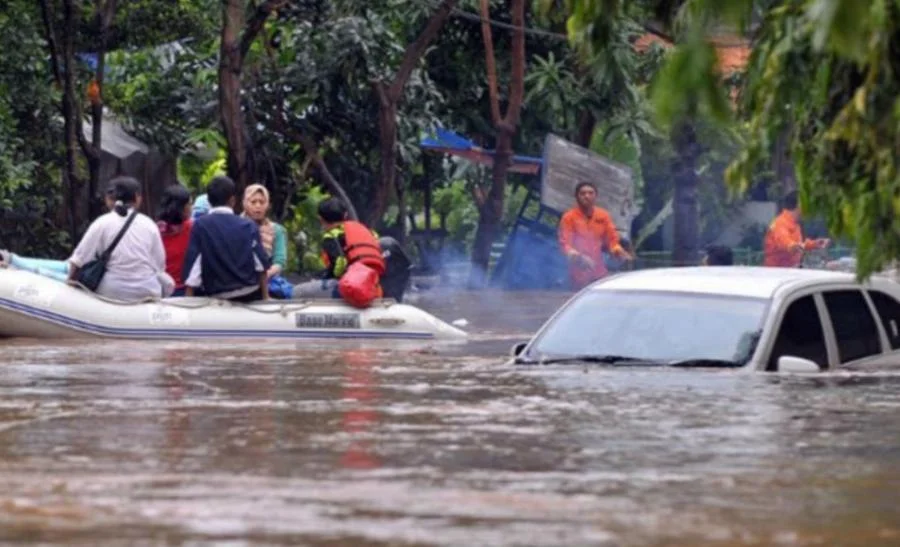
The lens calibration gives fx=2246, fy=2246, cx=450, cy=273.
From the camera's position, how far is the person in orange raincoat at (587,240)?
22609mm

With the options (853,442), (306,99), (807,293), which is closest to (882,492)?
(853,442)

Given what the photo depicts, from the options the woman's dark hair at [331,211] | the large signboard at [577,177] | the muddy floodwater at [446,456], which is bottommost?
the muddy floodwater at [446,456]

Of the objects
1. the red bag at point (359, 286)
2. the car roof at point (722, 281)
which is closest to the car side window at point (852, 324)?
the car roof at point (722, 281)

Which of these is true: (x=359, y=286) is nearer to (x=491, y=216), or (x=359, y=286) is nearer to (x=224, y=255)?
(x=224, y=255)

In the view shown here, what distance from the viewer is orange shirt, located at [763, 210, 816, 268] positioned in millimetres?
21953

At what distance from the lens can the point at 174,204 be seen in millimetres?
18875

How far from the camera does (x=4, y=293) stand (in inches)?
713

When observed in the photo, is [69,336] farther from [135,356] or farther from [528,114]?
[528,114]

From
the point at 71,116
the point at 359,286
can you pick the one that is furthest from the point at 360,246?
the point at 71,116

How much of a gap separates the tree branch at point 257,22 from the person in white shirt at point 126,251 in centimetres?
455

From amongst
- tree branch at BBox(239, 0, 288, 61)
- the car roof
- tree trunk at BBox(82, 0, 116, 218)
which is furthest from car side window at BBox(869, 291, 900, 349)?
tree trunk at BBox(82, 0, 116, 218)

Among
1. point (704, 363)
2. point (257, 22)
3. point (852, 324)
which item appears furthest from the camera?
point (257, 22)

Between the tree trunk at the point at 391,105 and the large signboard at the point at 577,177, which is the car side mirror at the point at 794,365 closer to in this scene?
the tree trunk at the point at 391,105

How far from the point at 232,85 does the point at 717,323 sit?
1143 cm
